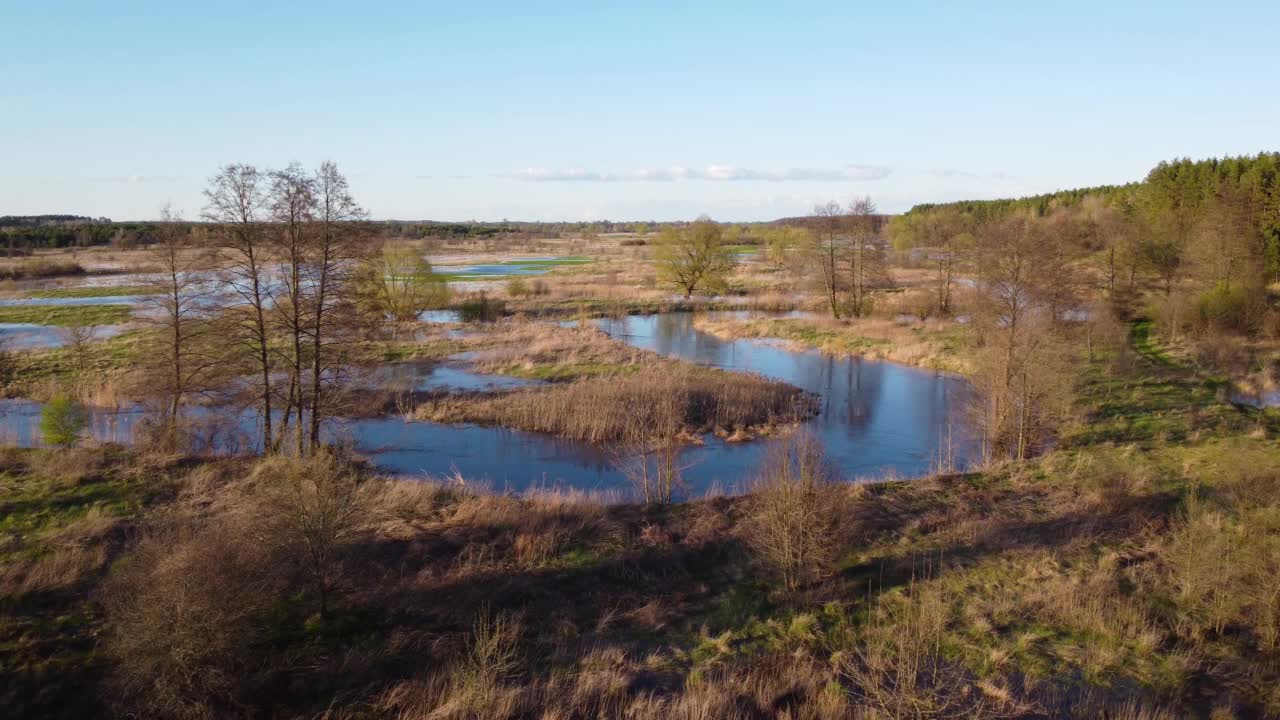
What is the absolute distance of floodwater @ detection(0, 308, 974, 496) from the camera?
1956 cm

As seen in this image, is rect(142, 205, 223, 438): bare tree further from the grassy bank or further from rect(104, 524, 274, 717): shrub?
the grassy bank

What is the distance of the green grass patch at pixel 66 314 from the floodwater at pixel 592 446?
20995 mm

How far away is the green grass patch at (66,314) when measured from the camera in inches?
1704

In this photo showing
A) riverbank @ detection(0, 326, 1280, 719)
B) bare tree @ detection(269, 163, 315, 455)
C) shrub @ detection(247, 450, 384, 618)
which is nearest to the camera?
riverbank @ detection(0, 326, 1280, 719)

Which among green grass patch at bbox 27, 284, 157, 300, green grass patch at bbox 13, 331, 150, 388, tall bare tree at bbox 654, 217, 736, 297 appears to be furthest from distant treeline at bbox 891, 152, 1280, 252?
green grass patch at bbox 27, 284, 157, 300

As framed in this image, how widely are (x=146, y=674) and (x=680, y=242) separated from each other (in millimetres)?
50561

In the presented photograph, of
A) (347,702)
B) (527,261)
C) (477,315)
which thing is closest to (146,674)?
(347,702)

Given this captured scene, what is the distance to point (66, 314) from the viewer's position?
1812 inches

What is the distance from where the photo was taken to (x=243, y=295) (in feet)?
55.0

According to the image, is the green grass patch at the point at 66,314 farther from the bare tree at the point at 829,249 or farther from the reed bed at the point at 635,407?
the bare tree at the point at 829,249

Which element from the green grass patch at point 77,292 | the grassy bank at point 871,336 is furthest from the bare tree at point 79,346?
the grassy bank at point 871,336

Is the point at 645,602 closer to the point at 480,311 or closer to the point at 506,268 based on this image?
the point at 480,311

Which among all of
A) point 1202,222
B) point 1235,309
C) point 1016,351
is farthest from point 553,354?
Result: point 1202,222

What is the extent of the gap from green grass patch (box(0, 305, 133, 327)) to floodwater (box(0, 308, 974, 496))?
20995 millimetres
